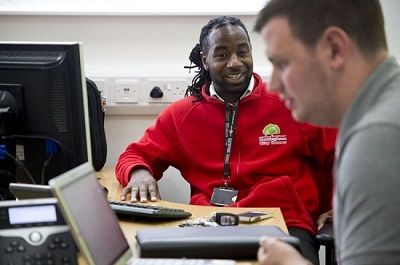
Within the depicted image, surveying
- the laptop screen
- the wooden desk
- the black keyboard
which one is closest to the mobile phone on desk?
the wooden desk

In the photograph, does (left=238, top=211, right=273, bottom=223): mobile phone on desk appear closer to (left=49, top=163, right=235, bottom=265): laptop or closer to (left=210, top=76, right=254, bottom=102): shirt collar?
(left=49, top=163, right=235, bottom=265): laptop

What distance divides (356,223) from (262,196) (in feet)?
3.96

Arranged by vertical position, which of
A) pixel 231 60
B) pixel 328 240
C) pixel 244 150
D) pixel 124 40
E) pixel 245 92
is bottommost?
pixel 328 240

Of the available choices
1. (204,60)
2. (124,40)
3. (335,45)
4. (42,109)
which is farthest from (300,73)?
(124,40)

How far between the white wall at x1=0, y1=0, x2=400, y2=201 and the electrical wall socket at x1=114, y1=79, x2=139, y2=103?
0.09 m

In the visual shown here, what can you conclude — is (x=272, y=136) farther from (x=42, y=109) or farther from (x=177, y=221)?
(x=42, y=109)

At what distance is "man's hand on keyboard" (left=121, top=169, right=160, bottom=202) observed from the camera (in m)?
1.97

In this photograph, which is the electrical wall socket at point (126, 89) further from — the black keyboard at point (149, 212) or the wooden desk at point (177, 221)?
the black keyboard at point (149, 212)

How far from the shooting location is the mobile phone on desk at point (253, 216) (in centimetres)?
169

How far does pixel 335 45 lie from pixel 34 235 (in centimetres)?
69

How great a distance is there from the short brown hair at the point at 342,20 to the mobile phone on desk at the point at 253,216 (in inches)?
29.8

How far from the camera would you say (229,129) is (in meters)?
2.35

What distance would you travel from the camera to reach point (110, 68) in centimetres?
286

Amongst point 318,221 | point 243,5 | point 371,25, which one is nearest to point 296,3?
point 371,25
